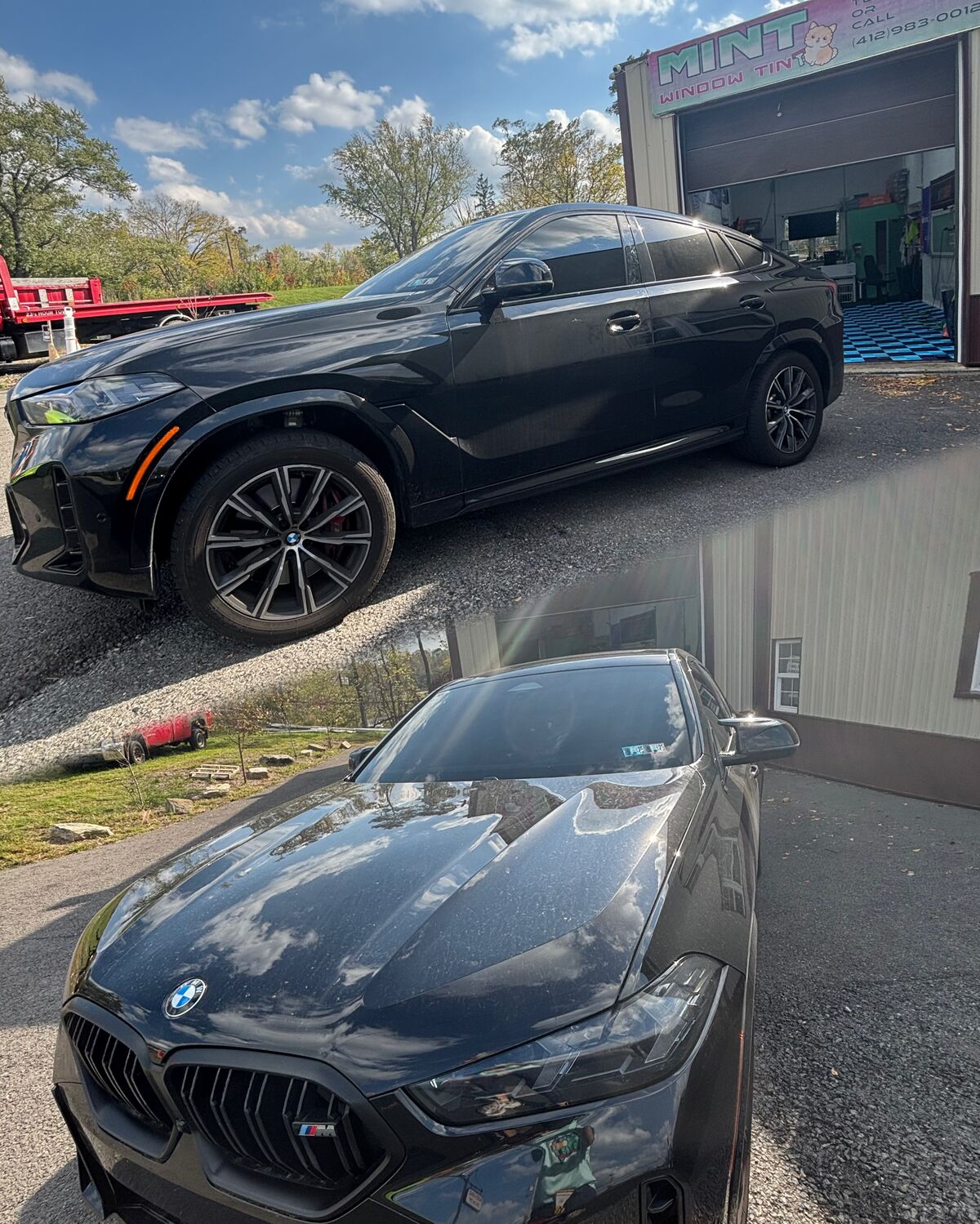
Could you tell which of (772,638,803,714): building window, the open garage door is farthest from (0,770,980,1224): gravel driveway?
the open garage door

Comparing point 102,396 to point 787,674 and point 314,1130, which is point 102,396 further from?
point 787,674

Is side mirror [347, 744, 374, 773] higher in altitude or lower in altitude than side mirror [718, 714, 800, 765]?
lower

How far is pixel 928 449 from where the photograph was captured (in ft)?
21.4

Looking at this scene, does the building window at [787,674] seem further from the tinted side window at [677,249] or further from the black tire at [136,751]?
the black tire at [136,751]

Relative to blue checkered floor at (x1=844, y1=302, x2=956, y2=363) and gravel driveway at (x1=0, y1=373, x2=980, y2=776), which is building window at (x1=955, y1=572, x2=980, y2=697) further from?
blue checkered floor at (x1=844, y1=302, x2=956, y2=363)

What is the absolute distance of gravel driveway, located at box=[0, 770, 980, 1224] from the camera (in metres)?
2.11

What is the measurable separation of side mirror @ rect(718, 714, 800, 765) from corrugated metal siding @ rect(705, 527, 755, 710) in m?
2.26

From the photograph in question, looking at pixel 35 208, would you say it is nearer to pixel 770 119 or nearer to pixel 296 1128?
pixel 770 119

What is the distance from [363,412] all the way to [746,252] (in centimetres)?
349

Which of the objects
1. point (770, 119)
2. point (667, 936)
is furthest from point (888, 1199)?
point (770, 119)

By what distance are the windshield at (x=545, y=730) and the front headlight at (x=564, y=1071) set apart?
1.15m

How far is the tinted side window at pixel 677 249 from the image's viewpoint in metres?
5.04

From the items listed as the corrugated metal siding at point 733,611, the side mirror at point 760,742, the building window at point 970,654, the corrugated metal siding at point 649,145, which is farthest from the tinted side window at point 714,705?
the corrugated metal siding at point 649,145

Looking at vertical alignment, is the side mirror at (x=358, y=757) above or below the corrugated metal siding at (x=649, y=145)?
below
